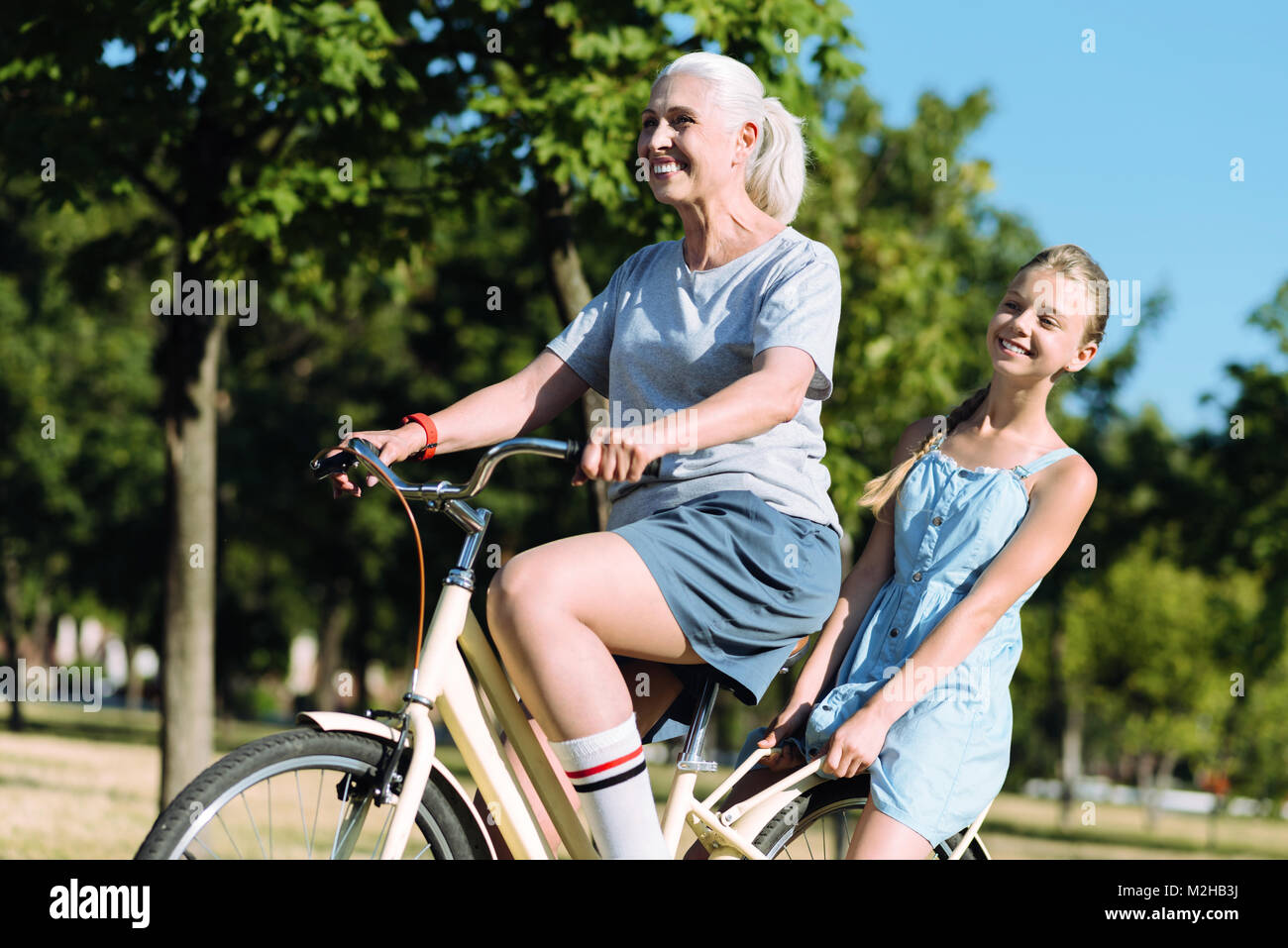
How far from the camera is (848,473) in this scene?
8.88 m

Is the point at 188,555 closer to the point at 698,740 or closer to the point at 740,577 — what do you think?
the point at 698,740

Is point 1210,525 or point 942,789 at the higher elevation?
point 942,789

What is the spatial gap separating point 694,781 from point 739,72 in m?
1.53

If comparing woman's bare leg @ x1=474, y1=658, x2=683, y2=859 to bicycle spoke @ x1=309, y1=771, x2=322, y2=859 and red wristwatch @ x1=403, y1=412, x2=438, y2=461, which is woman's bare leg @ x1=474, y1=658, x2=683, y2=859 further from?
red wristwatch @ x1=403, y1=412, x2=438, y2=461

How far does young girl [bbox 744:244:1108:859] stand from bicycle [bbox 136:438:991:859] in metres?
0.36

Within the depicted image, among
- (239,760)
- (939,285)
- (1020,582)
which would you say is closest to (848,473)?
(939,285)

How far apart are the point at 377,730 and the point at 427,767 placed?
4.6 inches

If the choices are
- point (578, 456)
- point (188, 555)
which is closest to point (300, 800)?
point (578, 456)

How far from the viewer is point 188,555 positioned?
9.16m

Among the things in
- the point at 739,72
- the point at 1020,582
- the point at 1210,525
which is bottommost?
the point at 1210,525

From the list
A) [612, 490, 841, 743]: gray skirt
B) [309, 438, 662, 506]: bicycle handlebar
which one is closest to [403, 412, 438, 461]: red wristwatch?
[309, 438, 662, 506]: bicycle handlebar
